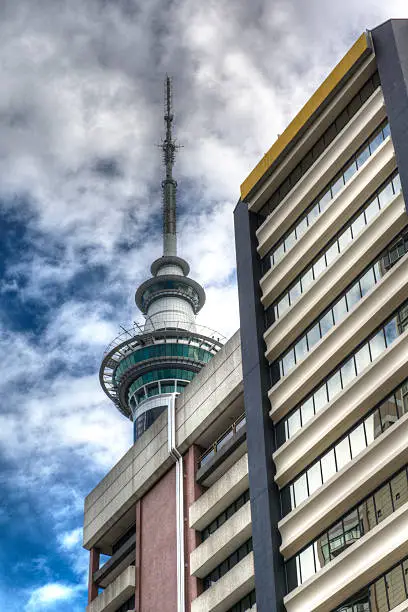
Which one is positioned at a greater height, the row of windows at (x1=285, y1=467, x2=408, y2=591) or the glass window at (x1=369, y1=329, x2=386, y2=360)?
the glass window at (x1=369, y1=329, x2=386, y2=360)

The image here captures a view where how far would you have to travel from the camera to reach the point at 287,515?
172ft

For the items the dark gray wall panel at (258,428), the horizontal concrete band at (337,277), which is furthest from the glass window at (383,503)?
the horizontal concrete band at (337,277)

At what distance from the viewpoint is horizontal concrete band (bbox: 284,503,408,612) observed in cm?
4431

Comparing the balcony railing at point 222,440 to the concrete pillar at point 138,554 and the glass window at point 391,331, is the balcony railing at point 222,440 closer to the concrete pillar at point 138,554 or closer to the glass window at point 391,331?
the concrete pillar at point 138,554

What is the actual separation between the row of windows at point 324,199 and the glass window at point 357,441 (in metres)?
14.3

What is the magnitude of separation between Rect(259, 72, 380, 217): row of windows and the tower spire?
11314cm

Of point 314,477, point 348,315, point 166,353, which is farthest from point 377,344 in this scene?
point 166,353

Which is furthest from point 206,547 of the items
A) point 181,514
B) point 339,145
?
point 339,145

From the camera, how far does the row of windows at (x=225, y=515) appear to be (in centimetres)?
6209

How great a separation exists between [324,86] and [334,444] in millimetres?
21095

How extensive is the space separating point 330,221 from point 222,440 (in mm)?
16892

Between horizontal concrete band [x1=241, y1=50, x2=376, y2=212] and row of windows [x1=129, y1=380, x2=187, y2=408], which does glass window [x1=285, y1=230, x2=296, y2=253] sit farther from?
row of windows [x1=129, y1=380, x2=187, y2=408]

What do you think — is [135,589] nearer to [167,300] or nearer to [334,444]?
[334,444]

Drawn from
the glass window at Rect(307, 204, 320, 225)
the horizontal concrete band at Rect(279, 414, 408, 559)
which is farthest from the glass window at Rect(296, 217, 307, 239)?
the horizontal concrete band at Rect(279, 414, 408, 559)
